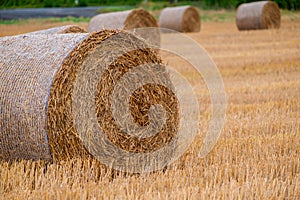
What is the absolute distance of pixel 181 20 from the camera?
19.8 m

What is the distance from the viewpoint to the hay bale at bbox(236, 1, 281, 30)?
19.3 metres

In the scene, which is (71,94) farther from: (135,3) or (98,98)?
(135,3)

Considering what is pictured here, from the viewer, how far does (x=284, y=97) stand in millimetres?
8125

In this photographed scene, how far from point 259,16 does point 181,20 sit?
108 inches

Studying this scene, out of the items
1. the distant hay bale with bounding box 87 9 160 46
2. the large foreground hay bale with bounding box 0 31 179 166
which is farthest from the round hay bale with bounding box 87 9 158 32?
the large foreground hay bale with bounding box 0 31 179 166

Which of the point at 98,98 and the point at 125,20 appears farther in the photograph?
the point at 125,20

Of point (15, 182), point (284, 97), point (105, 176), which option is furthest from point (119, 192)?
point (284, 97)

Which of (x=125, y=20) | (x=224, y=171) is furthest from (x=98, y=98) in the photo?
(x=125, y=20)

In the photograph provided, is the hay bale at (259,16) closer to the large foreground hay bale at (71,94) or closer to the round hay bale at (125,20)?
the round hay bale at (125,20)

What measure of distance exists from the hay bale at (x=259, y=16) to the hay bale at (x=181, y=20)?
162 cm

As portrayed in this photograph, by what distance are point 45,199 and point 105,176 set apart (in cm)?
68

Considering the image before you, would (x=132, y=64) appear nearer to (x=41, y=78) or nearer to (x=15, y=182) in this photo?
(x=41, y=78)

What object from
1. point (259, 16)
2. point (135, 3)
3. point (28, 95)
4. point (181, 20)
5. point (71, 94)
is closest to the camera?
point (28, 95)

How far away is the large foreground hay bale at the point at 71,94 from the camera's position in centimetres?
430
